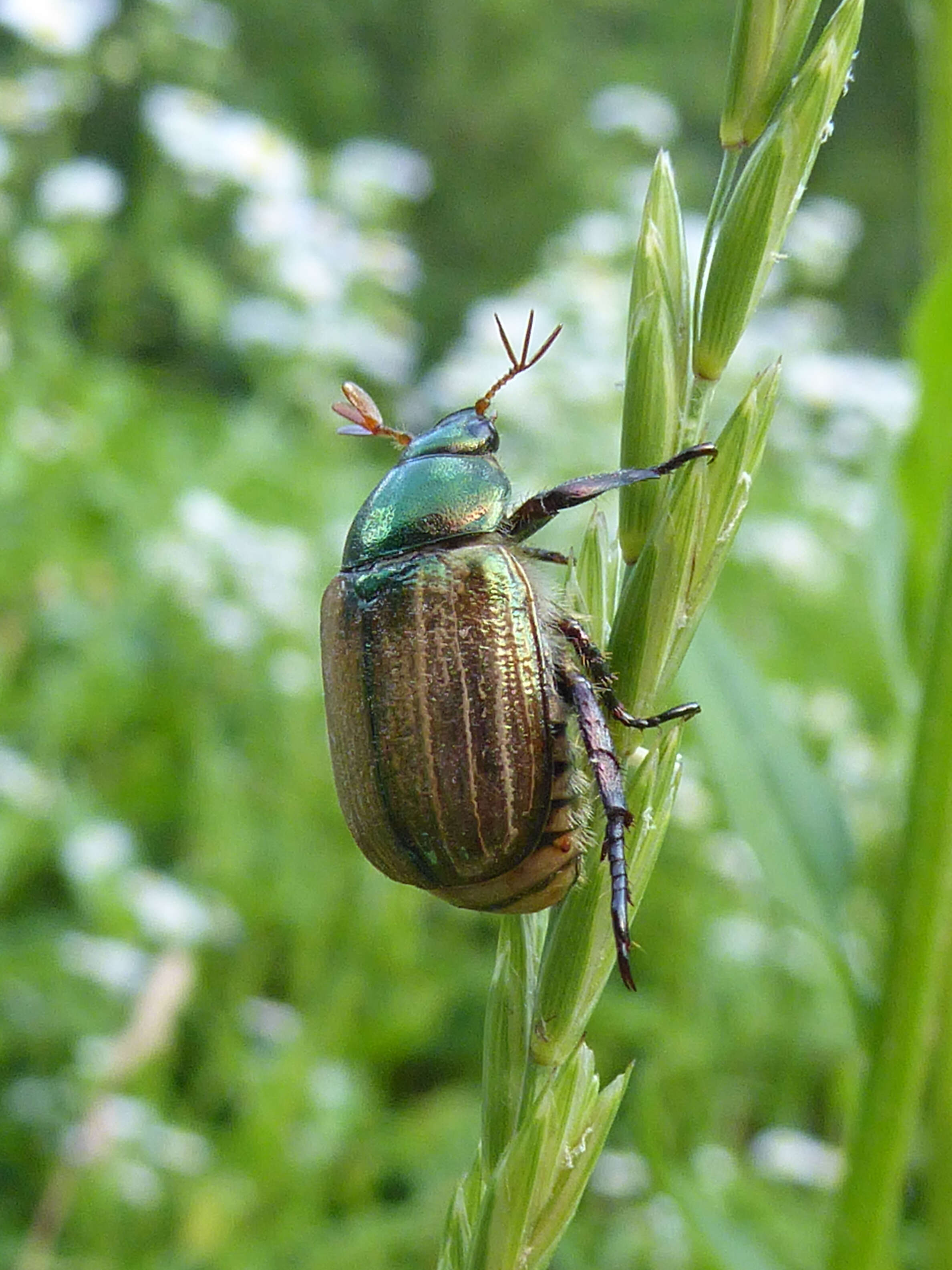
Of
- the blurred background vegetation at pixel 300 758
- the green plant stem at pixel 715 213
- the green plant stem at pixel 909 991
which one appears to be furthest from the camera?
the blurred background vegetation at pixel 300 758

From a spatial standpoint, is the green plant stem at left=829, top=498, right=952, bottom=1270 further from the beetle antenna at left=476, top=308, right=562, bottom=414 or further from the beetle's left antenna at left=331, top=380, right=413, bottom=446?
the beetle's left antenna at left=331, top=380, right=413, bottom=446

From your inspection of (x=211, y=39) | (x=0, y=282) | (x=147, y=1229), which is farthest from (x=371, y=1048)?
(x=211, y=39)

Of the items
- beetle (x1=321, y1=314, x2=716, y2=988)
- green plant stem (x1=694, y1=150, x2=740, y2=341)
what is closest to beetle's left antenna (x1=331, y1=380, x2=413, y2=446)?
beetle (x1=321, y1=314, x2=716, y2=988)

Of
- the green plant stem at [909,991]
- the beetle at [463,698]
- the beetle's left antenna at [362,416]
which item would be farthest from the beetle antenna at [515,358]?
the green plant stem at [909,991]

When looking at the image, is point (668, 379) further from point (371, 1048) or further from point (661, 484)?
point (371, 1048)

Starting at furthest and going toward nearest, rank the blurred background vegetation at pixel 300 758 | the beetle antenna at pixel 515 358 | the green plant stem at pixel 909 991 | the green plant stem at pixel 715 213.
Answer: the blurred background vegetation at pixel 300 758 < the beetle antenna at pixel 515 358 < the green plant stem at pixel 909 991 < the green plant stem at pixel 715 213

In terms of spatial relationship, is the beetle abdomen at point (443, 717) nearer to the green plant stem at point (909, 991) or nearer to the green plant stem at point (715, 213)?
the green plant stem at point (909, 991)

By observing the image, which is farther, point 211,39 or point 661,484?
point 211,39
